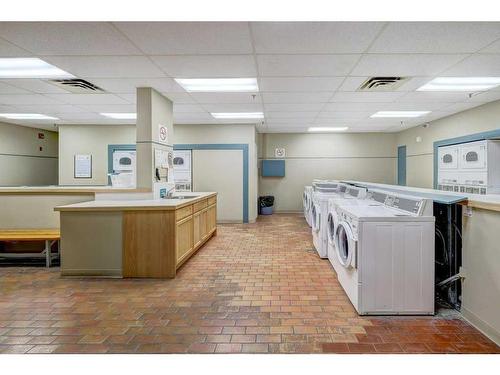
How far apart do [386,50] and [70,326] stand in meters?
3.90

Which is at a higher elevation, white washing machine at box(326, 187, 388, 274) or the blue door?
the blue door

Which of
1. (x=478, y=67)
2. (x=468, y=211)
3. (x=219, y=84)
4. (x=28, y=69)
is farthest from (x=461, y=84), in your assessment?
(x=28, y=69)

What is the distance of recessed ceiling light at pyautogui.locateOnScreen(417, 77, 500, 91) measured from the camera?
4.29 m

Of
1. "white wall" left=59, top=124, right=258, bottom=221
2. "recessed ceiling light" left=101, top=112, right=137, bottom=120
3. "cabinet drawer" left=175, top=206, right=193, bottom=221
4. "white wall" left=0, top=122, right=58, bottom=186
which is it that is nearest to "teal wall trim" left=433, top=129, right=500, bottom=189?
"white wall" left=59, top=124, right=258, bottom=221

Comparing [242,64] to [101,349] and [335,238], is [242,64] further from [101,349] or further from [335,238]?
[101,349]

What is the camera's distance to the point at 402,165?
31.6 ft

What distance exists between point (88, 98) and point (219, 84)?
252 centimetres

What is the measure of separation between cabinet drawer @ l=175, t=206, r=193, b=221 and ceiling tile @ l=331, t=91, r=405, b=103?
2940 mm

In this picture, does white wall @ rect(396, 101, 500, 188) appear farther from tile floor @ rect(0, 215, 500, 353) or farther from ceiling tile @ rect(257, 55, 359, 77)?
tile floor @ rect(0, 215, 500, 353)

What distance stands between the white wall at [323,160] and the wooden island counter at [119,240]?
21.8ft

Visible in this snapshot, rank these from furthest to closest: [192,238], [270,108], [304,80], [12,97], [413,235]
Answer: [270,108], [12,97], [192,238], [304,80], [413,235]

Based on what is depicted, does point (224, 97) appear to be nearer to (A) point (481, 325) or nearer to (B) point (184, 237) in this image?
(B) point (184, 237)

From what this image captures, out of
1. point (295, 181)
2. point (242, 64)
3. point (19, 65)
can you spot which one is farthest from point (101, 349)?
point (295, 181)

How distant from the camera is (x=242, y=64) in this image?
366cm
